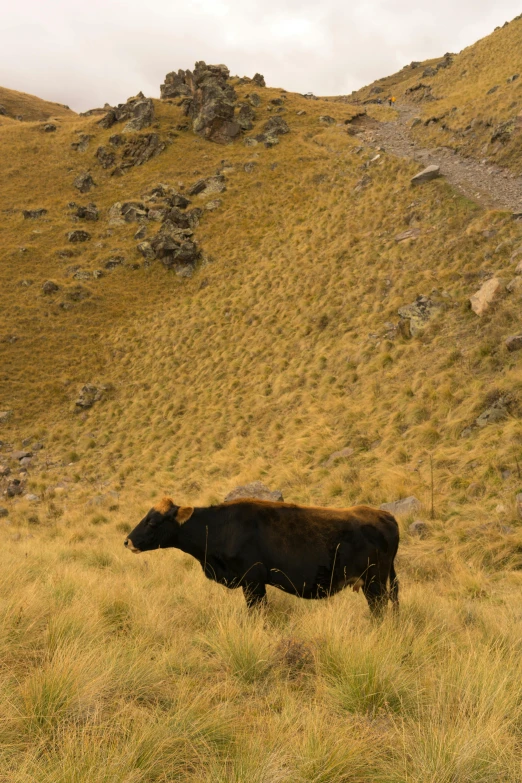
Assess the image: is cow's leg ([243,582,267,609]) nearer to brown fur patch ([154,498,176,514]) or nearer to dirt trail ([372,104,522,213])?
brown fur patch ([154,498,176,514])

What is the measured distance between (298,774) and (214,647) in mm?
1926

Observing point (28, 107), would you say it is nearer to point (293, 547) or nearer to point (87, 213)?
point (87, 213)

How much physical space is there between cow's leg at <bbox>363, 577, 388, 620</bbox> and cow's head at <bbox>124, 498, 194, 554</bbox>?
2.58 metres

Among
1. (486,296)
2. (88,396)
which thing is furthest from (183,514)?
(88,396)

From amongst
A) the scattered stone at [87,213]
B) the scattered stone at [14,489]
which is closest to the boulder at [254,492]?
the scattered stone at [14,489]

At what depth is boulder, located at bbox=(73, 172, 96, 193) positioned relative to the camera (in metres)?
47.8

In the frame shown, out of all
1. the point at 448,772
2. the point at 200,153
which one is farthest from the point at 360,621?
the point at 200,153

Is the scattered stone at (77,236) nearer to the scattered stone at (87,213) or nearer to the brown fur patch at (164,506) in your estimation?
the scattered stone at (87,213)

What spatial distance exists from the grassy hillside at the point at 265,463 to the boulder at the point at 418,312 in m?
0.45

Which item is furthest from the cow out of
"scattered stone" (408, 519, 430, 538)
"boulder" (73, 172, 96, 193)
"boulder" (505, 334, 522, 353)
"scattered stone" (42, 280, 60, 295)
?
"boulder" (73, 172, 96, 193)

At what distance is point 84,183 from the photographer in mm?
48031

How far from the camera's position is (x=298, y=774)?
9.43ft

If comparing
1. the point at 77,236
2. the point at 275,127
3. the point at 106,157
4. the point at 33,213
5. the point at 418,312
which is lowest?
the point at 418,312

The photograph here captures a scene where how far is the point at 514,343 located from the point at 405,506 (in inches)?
244
